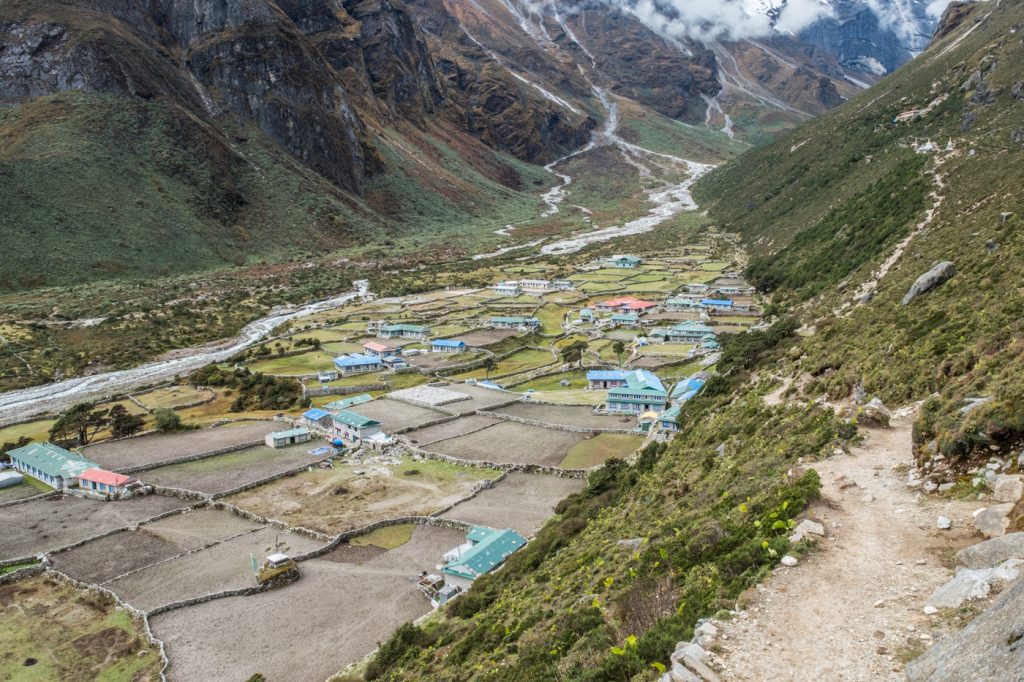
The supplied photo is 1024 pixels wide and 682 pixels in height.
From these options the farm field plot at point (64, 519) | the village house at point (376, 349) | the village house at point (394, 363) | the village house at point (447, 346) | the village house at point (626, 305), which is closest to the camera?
the farm field plot at point (64, 519)

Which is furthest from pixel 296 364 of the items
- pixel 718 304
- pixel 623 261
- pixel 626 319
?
pixel 623 261

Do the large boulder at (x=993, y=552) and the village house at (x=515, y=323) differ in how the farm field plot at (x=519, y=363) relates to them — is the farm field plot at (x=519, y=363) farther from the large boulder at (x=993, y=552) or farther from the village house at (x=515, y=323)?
the large boulder at (x=993, y=552)

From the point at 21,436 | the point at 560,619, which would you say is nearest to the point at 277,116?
the point at 21,436

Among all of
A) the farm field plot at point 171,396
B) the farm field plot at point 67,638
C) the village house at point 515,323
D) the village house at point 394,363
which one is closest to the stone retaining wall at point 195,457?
the farm field plot at point 67,638

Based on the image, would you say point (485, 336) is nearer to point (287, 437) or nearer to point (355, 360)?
point (355, 360)

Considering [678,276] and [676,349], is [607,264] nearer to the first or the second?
[678,276]

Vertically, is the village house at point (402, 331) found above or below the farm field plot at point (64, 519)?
above

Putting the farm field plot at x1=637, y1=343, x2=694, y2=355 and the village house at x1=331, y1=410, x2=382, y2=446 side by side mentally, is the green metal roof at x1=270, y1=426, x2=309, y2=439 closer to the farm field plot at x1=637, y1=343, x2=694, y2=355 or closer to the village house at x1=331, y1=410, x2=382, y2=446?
the village house at x1=331, y1=410, x2=382, y2=446
